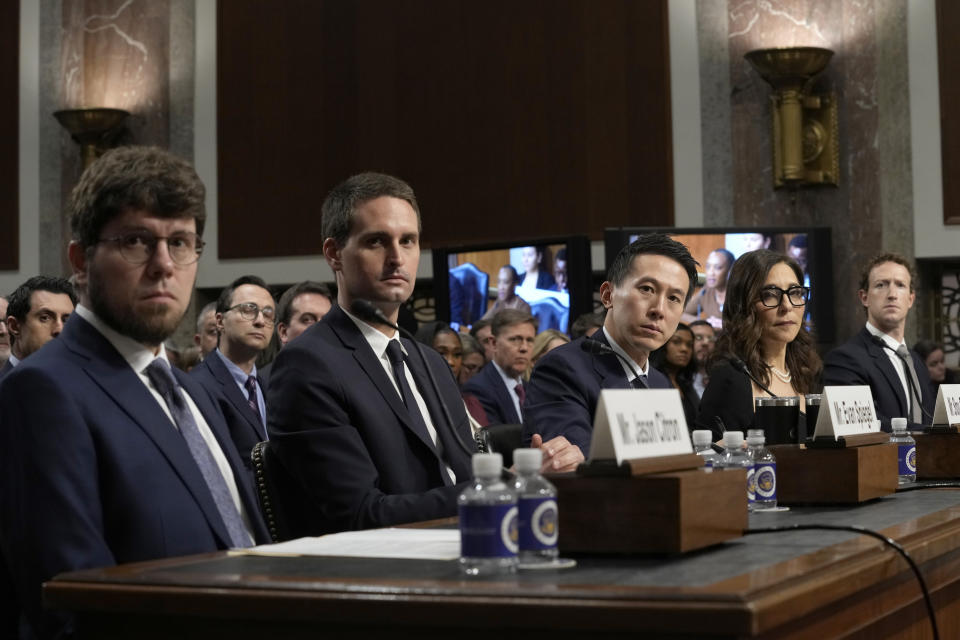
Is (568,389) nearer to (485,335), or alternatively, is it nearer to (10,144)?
(485,335)

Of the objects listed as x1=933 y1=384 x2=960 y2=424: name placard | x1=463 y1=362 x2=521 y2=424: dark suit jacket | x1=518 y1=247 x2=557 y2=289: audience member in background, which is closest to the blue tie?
x1=933 y1=384 x2=960 y2=424: name placard

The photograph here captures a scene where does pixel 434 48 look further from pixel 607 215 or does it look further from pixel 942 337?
pixel 942 337

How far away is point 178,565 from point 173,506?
0.32m

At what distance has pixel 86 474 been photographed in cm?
203

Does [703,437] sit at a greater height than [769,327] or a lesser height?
lesser

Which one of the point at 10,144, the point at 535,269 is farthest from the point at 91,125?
the point at 535,269

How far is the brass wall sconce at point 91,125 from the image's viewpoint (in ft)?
34.7

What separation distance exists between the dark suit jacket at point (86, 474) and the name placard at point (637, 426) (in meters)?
0.71

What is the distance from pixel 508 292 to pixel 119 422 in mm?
6118

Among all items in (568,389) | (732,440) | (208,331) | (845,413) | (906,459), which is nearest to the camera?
(732,440)

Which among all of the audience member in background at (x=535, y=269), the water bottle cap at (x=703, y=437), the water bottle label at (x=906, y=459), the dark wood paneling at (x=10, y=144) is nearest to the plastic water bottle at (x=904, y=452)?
the water bottle label at (x=906, y=459)

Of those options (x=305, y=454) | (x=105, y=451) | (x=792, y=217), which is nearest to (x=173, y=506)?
(x=105, y=451)

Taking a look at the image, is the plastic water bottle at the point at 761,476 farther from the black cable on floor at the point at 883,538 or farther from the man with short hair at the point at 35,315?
the man with short hair at the point at 35,315

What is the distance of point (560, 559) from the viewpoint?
179 cm
